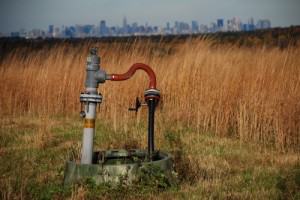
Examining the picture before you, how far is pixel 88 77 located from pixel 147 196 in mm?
1241

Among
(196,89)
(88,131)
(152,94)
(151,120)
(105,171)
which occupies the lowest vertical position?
(105,171)

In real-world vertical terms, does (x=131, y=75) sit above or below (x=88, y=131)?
above

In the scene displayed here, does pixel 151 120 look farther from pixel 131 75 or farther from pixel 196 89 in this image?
pixel 196 89

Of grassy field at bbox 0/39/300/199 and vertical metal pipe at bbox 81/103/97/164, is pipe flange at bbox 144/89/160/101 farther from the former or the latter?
grassy field at bbox 0/39/300/199

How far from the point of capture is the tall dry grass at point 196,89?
676cm

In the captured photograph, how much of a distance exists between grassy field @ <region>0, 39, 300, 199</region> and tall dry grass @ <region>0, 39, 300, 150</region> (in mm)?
18

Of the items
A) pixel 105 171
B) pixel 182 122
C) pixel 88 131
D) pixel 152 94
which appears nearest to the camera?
pixel 105 171

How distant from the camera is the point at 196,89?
25.8 ft

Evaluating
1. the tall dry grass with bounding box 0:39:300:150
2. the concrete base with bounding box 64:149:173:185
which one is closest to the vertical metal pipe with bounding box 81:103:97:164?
the concrete base with bounding box 64:149:173:185

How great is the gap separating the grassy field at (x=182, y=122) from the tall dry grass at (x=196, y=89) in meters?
0.02

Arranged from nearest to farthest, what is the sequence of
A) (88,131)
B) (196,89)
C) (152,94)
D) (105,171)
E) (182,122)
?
(105,171) < (88,131) < (152,94) < (196,89) < (182,122)

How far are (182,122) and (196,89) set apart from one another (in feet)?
2.02

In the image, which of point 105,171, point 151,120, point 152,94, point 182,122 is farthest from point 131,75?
point 182,122

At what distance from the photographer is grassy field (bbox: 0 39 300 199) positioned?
4.34 m
